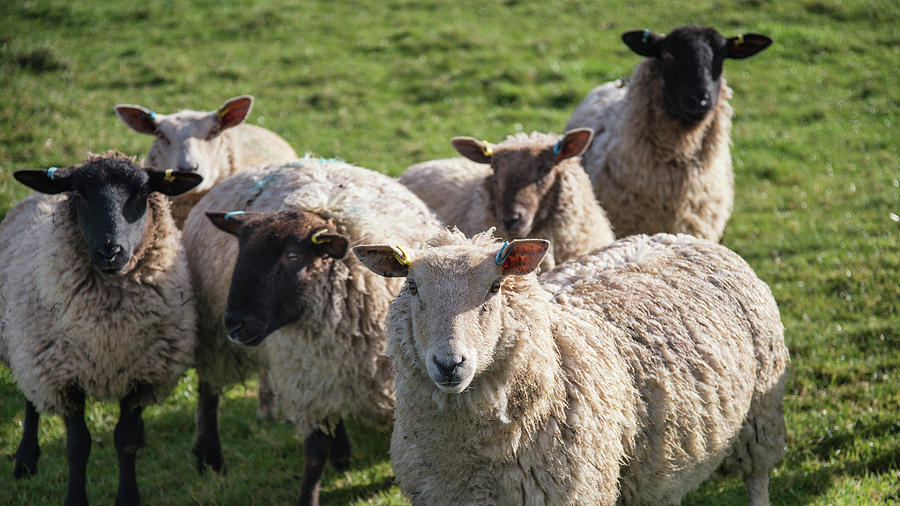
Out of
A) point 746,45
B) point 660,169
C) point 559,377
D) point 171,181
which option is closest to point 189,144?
point 171,181

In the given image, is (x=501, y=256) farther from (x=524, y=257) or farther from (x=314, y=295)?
(x=314, y=295)

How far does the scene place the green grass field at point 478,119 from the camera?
534 cm

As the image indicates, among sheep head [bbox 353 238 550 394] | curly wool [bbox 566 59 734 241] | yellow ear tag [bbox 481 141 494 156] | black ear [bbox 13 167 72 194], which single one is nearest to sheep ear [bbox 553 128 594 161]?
yellow ear tag [bbox 481 141 494 156]

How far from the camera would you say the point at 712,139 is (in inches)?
260

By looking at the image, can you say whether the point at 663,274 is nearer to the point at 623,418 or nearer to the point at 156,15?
the point at 623,418

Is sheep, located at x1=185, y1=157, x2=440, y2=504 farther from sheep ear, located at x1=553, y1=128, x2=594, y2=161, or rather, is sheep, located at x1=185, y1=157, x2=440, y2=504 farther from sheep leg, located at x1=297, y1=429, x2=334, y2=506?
sheep ear, located at x1=553, y1=128, x2=594, y2=161

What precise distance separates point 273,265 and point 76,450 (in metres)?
1.65

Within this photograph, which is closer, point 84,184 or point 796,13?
point 84,184

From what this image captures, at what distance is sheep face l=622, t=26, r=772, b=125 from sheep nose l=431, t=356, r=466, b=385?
3895 millimetres

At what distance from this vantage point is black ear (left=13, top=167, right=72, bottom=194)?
4.77 metres

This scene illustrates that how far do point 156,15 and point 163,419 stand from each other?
1012 cm

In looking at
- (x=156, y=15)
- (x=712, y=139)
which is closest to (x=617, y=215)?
(x=712, y=139)

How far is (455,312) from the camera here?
3.16 m

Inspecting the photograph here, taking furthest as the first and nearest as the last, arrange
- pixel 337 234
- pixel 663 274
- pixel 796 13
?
pixel 796 13, pixel 337 234, pixel 663 274
